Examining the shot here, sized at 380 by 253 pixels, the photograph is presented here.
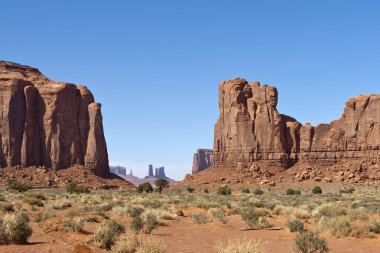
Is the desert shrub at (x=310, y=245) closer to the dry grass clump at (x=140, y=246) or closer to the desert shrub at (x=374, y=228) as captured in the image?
the dry grass clump at (x=140, y=246)

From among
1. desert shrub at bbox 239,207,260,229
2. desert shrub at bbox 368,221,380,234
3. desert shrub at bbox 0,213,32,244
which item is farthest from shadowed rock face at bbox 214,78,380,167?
desert shrub at bbox 0,213,32,244

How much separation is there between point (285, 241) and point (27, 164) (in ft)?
254

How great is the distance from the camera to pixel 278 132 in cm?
8588

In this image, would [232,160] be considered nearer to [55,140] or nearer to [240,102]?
[240,102]

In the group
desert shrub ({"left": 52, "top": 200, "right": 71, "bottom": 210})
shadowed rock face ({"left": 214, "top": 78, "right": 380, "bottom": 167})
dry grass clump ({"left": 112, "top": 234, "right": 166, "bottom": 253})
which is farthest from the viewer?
shadowed rock face ({"left": 214, "top": 78, "right": 380, "bottom": 167})

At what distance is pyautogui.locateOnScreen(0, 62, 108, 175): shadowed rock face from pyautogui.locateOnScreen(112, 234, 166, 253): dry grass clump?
259ft

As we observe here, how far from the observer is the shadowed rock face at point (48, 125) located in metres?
88.2

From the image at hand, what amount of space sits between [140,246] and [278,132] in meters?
75.7

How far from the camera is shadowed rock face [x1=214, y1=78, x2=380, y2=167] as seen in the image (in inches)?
3135

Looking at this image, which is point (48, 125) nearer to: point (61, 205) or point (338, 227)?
point (61, 205)

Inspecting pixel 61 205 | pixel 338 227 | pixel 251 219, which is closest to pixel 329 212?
pixel 251 219

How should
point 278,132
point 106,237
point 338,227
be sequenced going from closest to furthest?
point 106,237
point 338,227
point 278,132

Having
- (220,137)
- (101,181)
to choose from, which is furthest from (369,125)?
(101,181)

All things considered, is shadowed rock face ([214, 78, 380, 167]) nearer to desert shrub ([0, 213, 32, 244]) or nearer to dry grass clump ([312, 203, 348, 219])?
dry grass clump ([312, 203, 348, 219])
